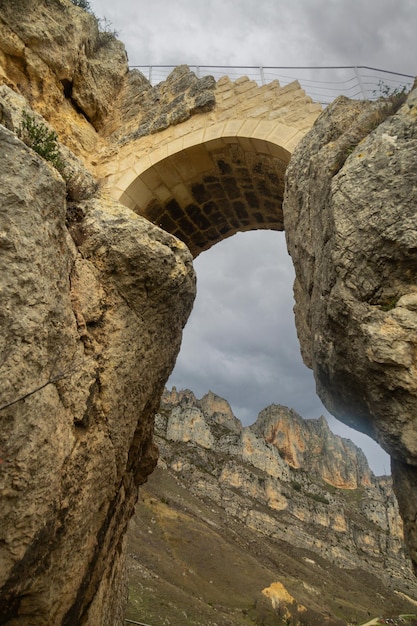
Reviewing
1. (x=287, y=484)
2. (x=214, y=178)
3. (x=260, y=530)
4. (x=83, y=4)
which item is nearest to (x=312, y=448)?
(x=287, y=484)

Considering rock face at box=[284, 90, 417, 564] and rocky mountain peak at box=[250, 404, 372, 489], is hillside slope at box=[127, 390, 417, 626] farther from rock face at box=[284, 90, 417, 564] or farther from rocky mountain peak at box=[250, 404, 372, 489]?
rock face at box=[284, 90, 417, 564]

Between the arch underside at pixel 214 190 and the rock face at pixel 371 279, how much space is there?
2.18m

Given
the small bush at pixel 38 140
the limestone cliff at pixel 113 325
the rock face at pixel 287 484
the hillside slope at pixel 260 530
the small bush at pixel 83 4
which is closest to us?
the limestone cliff at pixel 113 325

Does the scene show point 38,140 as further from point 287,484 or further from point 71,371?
point 287,484

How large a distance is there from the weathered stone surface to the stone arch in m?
2.78

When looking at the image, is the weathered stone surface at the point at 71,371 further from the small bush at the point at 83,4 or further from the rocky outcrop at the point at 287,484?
the rocky outcrop at the point at 287,484

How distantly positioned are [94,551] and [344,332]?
3104 millimetres

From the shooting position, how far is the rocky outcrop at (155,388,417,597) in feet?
203

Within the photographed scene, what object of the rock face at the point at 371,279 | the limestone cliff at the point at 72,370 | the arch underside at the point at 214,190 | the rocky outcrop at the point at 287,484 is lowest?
the limestone cliff at the point at 72,370

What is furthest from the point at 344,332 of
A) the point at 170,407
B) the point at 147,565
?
the point at 170,407

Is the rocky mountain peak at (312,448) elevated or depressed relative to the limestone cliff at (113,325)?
elevated

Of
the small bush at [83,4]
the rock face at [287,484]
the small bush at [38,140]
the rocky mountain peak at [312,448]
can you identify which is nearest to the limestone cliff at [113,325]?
the small bush at [38,140]

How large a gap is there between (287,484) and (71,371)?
80.8m

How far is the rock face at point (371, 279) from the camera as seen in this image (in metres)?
3.47
